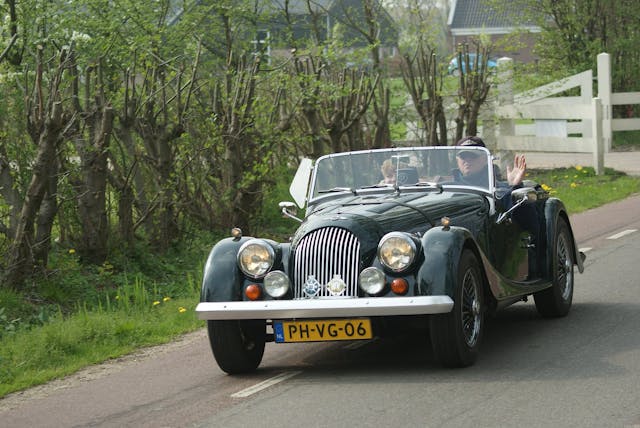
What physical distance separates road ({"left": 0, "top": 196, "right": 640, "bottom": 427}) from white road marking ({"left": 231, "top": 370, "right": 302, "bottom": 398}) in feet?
0.04

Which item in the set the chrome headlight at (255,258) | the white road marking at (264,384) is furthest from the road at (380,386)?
the chrome headlight at (255,258)

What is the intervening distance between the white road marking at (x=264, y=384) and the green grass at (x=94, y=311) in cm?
177

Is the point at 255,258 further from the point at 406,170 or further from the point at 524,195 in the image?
the point at 524,195

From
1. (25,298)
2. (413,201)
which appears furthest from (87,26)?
(413,201)

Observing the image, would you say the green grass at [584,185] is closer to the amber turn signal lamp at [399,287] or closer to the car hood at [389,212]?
the car hood at [389,212]

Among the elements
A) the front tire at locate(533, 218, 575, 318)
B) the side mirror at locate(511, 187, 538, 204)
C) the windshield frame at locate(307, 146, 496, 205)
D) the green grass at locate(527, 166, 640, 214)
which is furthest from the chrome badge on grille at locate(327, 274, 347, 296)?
the green grass at locate(527, 166, 640, 214)

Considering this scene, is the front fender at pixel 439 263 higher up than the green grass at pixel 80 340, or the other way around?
the front fender at pixel 439 263

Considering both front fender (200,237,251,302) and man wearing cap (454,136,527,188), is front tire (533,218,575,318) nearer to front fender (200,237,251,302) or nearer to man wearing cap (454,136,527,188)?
man wearing cap (454,136,527,188)

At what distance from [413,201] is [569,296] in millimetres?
2068

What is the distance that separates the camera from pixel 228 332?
314 inches

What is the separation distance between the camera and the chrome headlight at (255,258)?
7.96 m

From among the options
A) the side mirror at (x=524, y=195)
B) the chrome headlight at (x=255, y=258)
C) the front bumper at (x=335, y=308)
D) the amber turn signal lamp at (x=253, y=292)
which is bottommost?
the front bumper at (x=335, y=308)

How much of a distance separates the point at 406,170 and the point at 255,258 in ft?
6.02

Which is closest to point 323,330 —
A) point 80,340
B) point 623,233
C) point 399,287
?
point 399,287
